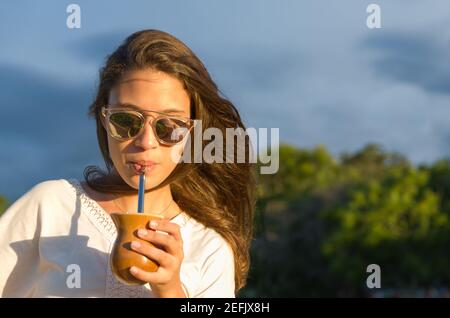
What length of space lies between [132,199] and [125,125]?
0.40 metres

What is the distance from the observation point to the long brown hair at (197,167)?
3.30 m

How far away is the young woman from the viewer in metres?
3.06

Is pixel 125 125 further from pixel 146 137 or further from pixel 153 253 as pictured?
pixel 153 253

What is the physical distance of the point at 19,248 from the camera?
313cm

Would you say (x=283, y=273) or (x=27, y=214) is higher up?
(x=283, y=273)

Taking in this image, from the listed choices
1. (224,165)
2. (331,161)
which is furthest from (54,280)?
(331,161)

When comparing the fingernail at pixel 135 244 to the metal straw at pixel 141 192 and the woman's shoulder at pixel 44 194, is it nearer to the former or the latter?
the metal straw at pixel 141 192

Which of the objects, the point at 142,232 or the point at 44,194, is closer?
the point at 142,232

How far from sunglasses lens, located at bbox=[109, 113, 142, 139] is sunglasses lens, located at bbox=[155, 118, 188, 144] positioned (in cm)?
7

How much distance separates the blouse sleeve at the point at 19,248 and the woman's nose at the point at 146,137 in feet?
1.60

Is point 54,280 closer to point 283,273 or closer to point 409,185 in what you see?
point 283,273

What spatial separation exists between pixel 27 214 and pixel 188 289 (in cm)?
66

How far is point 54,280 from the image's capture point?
120 inches

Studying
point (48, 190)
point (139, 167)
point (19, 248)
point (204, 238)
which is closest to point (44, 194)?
point (48, 190)
